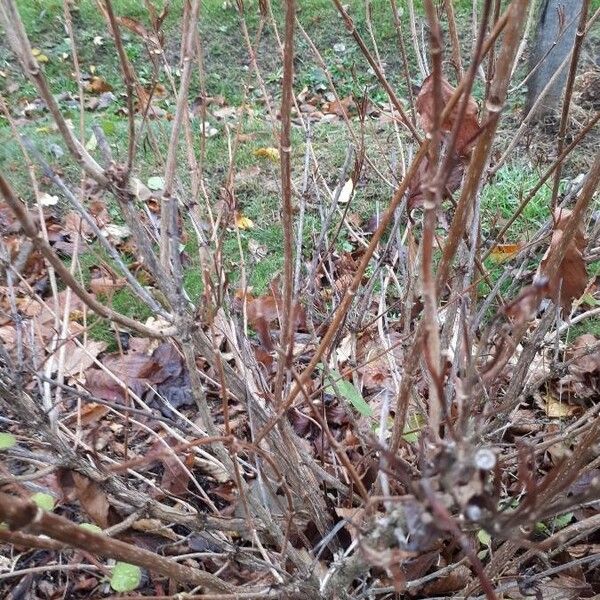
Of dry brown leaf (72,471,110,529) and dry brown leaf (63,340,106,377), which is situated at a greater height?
dry brown leaf (72,471,110,529)

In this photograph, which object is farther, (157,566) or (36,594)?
(36,594)

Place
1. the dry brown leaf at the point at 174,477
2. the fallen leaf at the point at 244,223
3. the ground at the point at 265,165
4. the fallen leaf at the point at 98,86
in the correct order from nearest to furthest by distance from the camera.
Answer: the dry brown leaf at the point at 174,477 < the ground at the point at 265,165 < the fallen leaf at the point at 244,223 < the fallen leaf at the point at 98,86

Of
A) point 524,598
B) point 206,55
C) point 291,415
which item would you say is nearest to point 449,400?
point 524,598

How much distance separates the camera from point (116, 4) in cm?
511

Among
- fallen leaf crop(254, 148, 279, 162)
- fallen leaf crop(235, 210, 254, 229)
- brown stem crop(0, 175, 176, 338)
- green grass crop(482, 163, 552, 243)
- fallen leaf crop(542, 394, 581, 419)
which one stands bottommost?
fallen leaf crop(542, 394, 581, 419)

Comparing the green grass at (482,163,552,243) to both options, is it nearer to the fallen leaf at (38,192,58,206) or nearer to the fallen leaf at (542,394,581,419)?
the fallen leaf at (542,394,581,419)

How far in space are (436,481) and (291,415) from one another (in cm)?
119

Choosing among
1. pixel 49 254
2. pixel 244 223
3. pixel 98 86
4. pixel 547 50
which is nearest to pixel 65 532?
pixel 49 254

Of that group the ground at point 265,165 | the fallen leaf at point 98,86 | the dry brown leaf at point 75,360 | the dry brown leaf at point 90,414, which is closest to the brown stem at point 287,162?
the ground at point 265,165

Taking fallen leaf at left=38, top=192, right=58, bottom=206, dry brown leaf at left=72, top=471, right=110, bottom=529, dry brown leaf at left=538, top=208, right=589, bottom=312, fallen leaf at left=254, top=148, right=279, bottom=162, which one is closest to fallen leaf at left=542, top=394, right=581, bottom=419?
dry brown leaf at left=538, top=208, right=589, bottom=312

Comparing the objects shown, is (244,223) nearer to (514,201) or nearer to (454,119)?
(514,201)

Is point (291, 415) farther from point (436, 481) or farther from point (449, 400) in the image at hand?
point (436, 481)

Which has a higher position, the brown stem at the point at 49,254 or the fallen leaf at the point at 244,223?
the brown stem at the point at 49,254

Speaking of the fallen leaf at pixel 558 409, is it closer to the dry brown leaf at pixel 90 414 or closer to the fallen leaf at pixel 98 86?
the dry brown leaf at pixel 90 414
